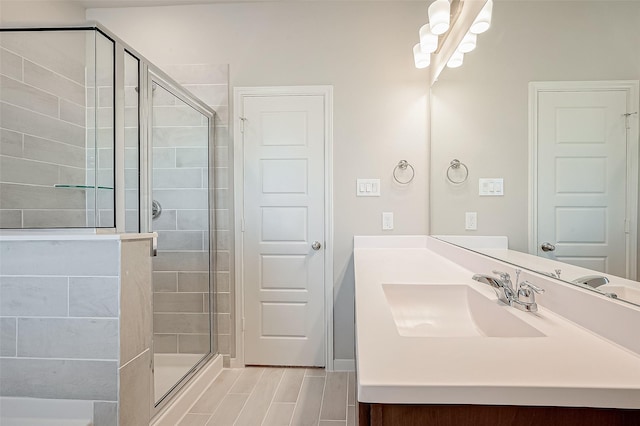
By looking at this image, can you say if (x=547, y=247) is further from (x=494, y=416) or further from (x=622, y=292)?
(x=494, y=416)

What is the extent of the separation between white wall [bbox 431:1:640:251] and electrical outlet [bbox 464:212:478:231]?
25mm

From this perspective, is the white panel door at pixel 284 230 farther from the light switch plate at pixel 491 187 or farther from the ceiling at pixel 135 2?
the light switch plate at pixel 491 187

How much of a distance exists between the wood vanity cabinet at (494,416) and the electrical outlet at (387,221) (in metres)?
1.91

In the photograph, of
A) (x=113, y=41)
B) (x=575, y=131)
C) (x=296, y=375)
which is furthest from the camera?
(x=296, y=375)

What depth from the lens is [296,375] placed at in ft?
7.73

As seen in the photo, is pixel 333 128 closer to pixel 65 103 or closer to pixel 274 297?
pixel 274 297

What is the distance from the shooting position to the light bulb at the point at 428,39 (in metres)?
1.95

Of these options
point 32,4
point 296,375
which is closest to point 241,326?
point 296,375

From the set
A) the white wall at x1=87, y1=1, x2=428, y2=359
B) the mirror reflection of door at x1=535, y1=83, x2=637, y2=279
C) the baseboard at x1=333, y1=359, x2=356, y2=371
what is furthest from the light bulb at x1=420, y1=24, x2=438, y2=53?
the baseboard at x1=333, y1=359, x2=356, y2=371

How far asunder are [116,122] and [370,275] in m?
1.27

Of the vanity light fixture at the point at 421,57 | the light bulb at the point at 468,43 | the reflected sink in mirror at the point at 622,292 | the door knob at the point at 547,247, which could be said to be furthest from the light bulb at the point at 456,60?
A: the reflected sink in mirror at the point at 622,292

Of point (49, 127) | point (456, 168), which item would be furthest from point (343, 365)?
point (49, 127)

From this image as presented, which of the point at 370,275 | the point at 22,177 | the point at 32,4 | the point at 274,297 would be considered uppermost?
the point at 32,4

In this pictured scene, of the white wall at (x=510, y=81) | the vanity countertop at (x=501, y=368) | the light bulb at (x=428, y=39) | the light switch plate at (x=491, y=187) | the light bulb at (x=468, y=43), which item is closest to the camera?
the vanity countertop at (x=501, y=368)
